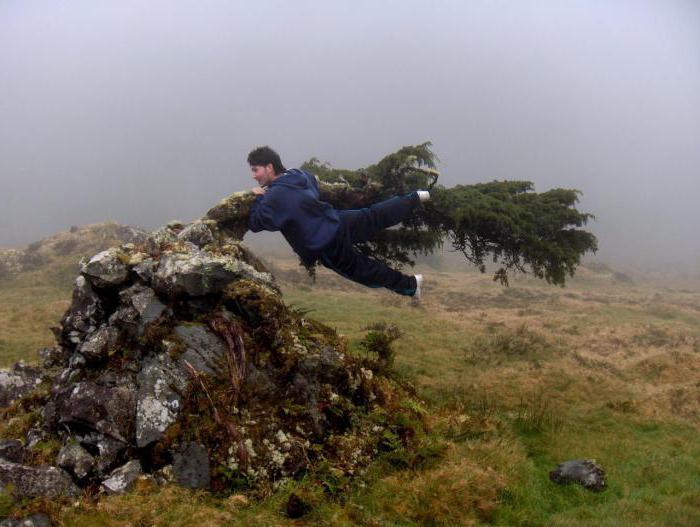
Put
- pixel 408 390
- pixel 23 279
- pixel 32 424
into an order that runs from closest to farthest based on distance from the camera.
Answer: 1. pixel 32 424
2. pixel 408 390
3. pixel 23 279

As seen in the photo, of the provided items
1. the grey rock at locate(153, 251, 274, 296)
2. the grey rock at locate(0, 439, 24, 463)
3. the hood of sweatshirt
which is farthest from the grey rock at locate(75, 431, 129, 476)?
the hood of sweatshirt

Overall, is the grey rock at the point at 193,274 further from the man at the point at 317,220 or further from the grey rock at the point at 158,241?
the man at the point at 317,220

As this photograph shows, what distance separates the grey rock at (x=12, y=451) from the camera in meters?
6.95

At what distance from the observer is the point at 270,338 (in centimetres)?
863

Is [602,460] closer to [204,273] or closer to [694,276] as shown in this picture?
[204,273]

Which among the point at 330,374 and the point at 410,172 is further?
the point at 410,172

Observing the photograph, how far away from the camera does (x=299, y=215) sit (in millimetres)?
8422

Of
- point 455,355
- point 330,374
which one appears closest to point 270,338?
point 330,374

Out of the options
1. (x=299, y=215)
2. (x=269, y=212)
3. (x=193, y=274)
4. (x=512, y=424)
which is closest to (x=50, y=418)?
(x=193, y=274)

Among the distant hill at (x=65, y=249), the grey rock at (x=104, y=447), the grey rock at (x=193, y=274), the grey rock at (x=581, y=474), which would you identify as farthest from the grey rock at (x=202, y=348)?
the distant hill at (x=65, y=249)

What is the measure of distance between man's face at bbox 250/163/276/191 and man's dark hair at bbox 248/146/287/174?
54 mm

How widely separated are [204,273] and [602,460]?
8.36 m

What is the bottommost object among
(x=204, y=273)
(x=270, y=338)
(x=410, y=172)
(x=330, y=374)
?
(x=330, y=374)

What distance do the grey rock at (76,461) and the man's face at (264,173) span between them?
509 cm
